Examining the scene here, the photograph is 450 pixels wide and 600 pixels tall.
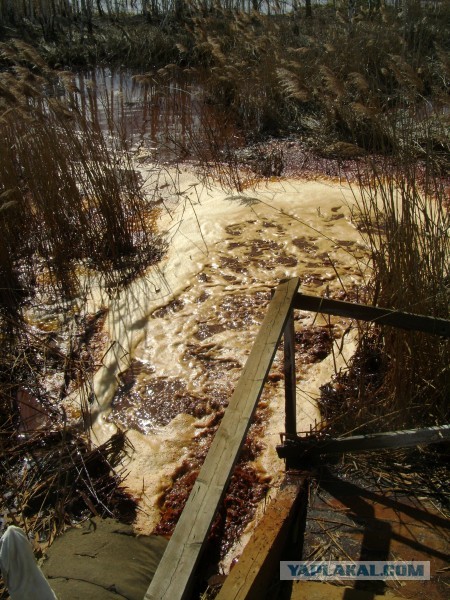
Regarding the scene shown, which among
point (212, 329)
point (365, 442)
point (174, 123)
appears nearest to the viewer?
point (365, 442)

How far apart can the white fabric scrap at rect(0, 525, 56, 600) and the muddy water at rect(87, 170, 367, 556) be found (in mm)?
1018

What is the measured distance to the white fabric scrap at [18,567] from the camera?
4.21 ft

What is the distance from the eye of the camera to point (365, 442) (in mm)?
2033

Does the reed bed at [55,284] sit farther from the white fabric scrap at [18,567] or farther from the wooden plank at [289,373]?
the white fabric scrap at [18,567]

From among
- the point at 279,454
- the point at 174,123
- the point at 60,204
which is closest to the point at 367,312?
the point at 279,454

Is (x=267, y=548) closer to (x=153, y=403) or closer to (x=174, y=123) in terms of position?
(x=153, y=403)

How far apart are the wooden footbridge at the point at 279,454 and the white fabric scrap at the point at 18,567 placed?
0.33m

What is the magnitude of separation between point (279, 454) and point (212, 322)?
46.2 inches

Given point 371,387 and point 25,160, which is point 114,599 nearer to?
point 371,387

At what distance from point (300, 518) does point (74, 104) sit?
283 centimetres

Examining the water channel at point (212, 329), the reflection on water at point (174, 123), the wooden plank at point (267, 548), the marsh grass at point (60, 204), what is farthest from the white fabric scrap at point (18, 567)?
the reflection on water at point (174, 123)

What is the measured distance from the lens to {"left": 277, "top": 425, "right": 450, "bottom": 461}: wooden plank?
1.86 meters

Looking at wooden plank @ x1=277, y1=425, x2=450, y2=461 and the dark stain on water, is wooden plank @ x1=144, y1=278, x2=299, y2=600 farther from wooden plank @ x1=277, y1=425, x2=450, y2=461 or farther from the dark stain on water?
the dark stain on water

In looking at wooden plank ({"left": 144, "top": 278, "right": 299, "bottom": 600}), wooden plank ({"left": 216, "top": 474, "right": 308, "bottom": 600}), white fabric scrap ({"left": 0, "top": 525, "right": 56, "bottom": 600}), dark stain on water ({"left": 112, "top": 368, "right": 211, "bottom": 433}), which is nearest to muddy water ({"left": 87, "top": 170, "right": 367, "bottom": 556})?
dark stain on water ({"left": 112, "top": 368, "right": 211, "bottom": 433})
